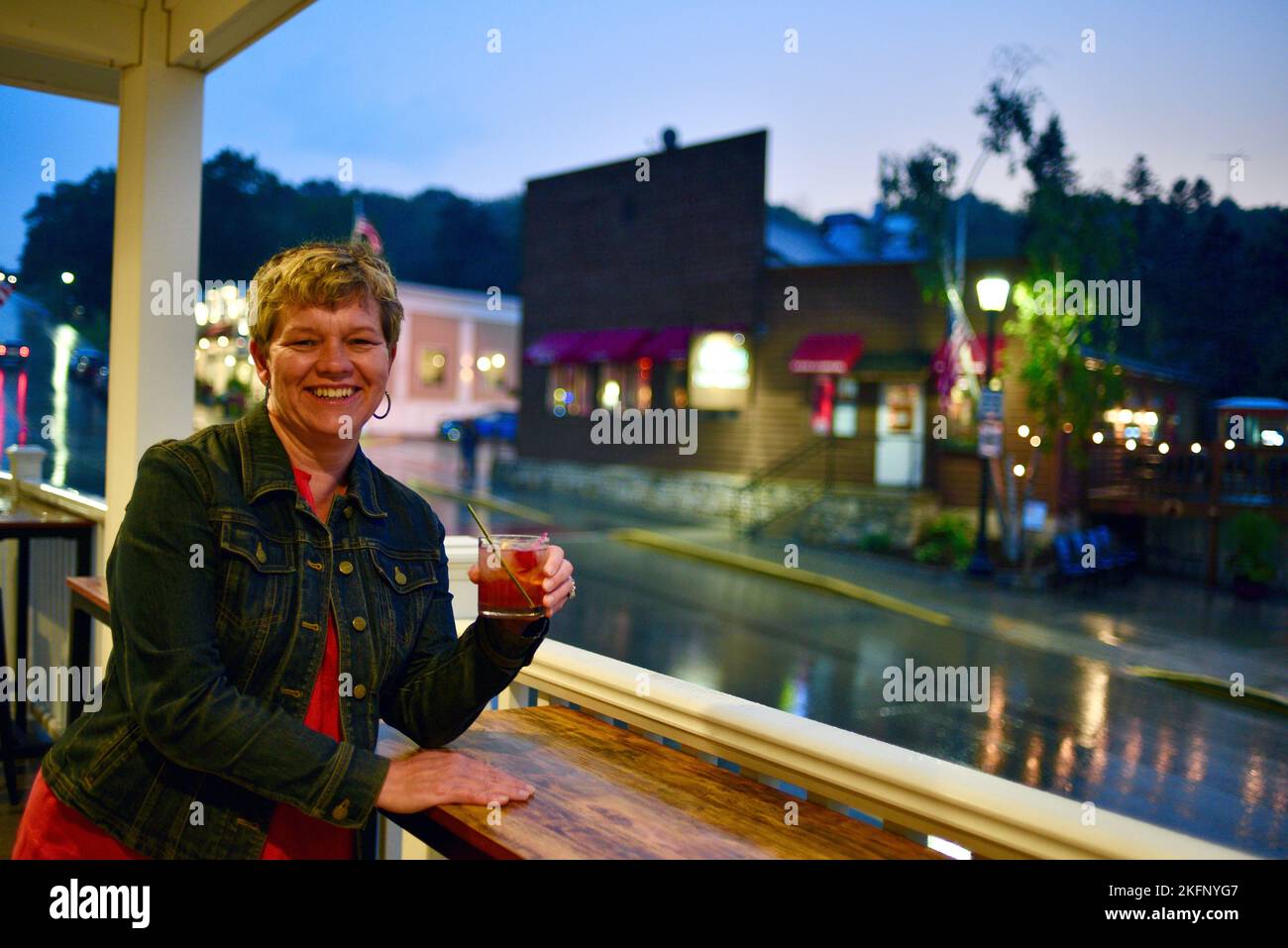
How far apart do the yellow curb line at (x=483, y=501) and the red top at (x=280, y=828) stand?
16.8 metres

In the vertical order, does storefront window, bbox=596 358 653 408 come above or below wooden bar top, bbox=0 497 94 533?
above

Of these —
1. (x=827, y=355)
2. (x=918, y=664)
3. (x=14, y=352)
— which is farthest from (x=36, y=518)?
(x=827, y=355)

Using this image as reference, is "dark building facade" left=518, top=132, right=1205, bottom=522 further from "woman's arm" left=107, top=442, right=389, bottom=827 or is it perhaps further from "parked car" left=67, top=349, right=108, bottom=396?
"woman's arm" left=107, top=442, right=389, bottom=827

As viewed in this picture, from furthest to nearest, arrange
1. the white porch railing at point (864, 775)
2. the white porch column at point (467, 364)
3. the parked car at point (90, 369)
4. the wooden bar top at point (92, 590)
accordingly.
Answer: the white porch column at point (467, 364), the parked car at point (90, 369), the wooden bar top at point (92, 590), the white porch railing at point (864, 775)

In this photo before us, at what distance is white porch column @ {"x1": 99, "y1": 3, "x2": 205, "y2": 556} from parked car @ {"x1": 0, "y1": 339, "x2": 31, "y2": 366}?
1.34 m

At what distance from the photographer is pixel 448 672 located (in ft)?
6.17

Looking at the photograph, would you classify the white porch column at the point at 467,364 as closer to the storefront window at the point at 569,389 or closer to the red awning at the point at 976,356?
the storefront window at the point at 569,389

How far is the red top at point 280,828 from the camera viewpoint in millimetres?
1645

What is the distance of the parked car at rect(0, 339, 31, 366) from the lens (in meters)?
5.08

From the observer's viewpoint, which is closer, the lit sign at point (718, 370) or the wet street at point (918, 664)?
the wet street at point (918, 664)

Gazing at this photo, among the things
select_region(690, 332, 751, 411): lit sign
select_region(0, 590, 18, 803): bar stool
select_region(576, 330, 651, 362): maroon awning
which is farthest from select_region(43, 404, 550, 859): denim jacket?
select_region(576, 330, 651, 362): maroon awning

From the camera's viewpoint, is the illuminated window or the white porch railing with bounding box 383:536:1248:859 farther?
the illuminated window

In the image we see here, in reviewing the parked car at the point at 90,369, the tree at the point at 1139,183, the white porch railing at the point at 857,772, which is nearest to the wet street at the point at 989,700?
the white porch railing at the point at 857,772
